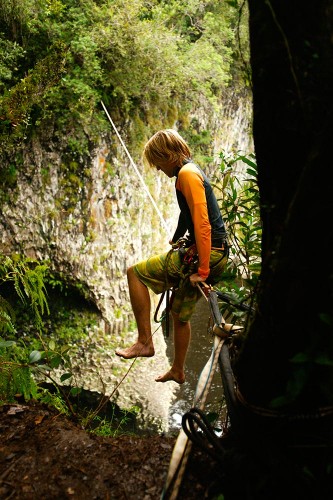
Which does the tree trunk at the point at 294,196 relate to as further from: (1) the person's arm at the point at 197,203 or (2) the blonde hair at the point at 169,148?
(2) the blonde hair at the point at 169,148

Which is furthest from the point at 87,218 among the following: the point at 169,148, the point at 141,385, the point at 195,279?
the point at 195,279

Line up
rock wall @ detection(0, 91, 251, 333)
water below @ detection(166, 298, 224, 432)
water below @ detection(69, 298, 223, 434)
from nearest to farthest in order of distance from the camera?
rock wall @ detection(0, 91, 251, 333), water below @ detection(69, 298, 223, 434), water below @ detection(166, 298, 224, 432)

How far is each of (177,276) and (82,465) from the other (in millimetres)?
1641

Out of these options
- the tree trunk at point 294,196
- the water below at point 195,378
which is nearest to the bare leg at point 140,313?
the tree trunk at point 294,196

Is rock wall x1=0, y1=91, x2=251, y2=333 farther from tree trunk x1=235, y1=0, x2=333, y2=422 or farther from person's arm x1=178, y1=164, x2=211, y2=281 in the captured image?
tree trunk x1=235, y1=0, x2=333, y2=422

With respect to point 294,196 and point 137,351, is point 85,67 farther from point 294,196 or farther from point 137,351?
point 294,196

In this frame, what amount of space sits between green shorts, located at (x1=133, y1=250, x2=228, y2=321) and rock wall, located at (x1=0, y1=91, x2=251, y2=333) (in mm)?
3977

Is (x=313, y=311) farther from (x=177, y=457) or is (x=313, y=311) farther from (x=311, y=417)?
(x=177, y=457)

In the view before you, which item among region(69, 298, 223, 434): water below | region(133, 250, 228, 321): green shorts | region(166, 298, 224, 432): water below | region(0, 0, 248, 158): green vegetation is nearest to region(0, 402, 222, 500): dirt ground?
region(133, 250, 228, 321): green shorts

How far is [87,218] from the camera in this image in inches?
277

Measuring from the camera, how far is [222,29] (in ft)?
31.1

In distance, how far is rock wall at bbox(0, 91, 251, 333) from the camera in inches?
248

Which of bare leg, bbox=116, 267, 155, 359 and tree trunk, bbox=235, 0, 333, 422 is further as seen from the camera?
bare leg, bbox=116, 267, 155, 359

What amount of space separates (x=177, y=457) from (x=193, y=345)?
24.3 feet
